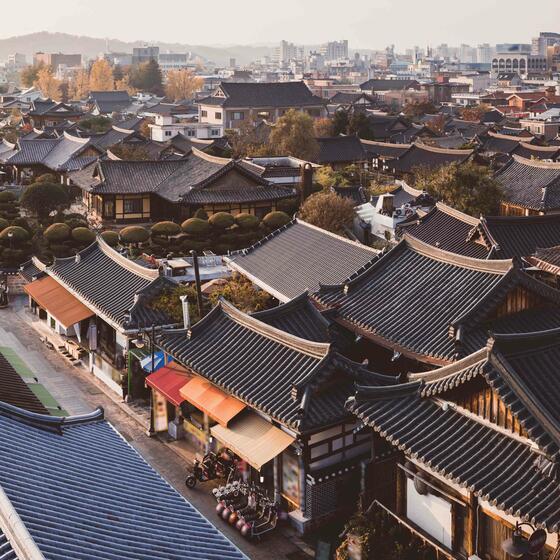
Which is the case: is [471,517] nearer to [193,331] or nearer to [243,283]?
[193,331]

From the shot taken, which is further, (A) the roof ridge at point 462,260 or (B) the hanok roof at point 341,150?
(B) the hanok roof at point 341,150

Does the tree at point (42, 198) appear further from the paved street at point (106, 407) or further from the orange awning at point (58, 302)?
the orange awning at point (58, 302)

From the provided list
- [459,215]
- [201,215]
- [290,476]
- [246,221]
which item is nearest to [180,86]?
[201,215]

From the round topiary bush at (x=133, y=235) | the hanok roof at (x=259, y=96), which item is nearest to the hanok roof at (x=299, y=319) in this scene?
the round topiary bush at (x=133, y=235)

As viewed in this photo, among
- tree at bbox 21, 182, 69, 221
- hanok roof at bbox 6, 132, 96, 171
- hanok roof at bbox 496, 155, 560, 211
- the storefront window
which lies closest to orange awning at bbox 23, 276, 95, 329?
the storefront window

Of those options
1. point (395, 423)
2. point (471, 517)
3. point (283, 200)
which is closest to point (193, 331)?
point (395, 423)

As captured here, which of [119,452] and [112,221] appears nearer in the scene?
[119,452]
